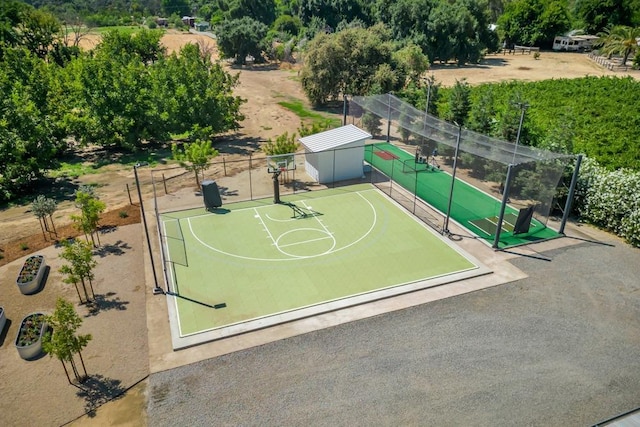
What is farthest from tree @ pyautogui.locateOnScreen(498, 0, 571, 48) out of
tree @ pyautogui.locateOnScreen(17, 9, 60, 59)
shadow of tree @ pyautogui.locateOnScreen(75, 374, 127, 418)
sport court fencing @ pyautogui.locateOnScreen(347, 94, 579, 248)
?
shadow of tree @ pyautogui.locateOnScreen(75, 374, 127, 418)

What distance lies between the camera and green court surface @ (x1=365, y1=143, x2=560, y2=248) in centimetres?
2228

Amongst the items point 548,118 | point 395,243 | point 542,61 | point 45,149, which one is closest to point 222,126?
point 45,149

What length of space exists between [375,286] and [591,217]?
12.7m

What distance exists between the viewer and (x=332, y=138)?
93.1ft

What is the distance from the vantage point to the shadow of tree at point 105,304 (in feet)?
56.4

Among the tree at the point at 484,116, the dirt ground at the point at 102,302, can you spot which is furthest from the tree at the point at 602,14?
the dirt ground at the point at 102,302

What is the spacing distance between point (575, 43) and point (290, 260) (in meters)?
91.8

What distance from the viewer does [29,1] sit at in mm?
184750

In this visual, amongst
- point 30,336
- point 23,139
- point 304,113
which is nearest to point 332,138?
point 304,113

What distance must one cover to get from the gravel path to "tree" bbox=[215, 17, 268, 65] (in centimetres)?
6578

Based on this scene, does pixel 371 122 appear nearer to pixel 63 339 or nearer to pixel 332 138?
pixel 332 138

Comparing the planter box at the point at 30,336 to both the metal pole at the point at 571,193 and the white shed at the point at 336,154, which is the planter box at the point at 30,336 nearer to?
the white shed at the point at 336,154

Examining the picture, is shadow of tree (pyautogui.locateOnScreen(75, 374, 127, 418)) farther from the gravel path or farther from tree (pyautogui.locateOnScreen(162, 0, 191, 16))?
tree (pyautogui.locateOnScreen(162, 0, 191, 16))

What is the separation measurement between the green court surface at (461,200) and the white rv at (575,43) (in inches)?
2934
